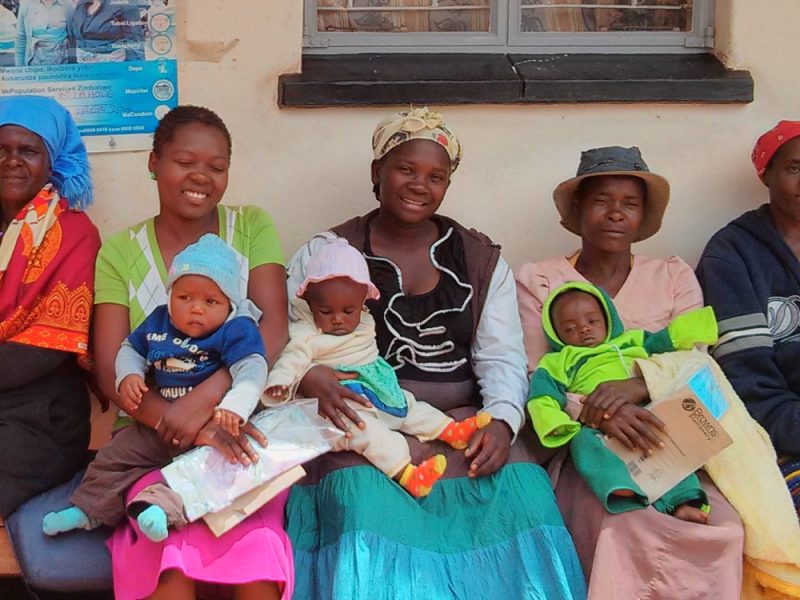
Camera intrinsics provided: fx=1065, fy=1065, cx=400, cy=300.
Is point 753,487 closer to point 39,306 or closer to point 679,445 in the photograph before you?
point 679,445

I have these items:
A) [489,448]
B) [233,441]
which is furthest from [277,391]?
[489,448]

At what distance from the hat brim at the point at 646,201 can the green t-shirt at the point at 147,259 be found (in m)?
1.03

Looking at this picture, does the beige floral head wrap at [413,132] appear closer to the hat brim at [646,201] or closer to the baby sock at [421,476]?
the hat brim at [646,201]

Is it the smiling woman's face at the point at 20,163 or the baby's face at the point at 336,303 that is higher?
the smiling woman's face at the point at 20,163

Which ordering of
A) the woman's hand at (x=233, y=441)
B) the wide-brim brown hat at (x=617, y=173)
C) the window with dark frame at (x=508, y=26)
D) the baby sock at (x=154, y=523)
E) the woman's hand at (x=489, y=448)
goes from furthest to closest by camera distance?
the window with dark frame at (x=508, y=26), the wide-brim brown hat at (x=617, y=173), the woman's hand at (x=489, y=448), the woman's hand at (x=233, y=441), the baby sock at (x=154, y=523)

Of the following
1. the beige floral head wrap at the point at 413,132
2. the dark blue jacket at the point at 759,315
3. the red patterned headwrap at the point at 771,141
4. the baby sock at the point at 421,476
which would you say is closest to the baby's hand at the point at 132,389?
the baby sock at the point at 421,476

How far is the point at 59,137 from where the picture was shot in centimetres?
347

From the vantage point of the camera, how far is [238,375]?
9.58ft

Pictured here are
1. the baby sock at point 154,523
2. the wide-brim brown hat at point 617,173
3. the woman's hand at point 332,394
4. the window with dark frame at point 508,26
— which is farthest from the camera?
the window with dark frame at point 508,26

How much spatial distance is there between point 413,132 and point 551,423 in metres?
1.03

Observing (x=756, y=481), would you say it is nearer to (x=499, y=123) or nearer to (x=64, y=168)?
(x=499, y=123)

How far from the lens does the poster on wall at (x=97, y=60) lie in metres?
3.81

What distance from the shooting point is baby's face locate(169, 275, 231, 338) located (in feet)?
9.55

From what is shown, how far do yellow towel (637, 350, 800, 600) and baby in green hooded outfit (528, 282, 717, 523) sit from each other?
7cm
